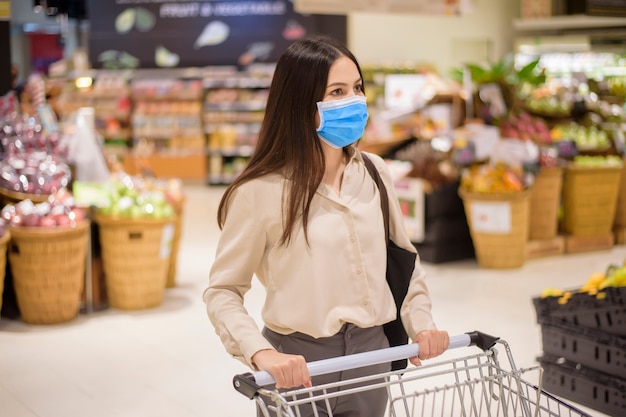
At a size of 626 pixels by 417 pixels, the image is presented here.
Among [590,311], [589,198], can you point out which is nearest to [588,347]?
[590,311]

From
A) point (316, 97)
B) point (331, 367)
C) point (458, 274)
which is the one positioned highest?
point (316, 97)

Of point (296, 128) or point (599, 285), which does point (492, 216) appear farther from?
point (296, 128)

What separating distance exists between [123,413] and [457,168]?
439 centimetres

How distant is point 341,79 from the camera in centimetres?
207

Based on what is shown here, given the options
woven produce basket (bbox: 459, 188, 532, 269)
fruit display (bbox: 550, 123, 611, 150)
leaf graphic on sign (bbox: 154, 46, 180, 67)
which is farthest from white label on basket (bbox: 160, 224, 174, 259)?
leaf graphic on sign (bbox: 154, 46, 180, 67)

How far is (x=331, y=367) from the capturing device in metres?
1.89

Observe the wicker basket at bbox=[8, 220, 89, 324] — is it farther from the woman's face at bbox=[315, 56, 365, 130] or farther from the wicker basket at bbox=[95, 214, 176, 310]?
the woman's face at bbox=[315, 56, 365, 130]

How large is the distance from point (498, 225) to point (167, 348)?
3.24 meters

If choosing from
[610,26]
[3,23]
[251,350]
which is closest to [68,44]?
[610,26]

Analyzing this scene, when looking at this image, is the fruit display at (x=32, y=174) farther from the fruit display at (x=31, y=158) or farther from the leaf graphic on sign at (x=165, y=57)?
the leaf graphic on sign at (x=165, y=57)

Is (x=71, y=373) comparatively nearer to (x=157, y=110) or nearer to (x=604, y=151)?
(x=604, y=151)

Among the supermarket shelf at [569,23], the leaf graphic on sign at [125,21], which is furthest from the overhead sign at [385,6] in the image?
the leaf graphic on sign at [125,21]

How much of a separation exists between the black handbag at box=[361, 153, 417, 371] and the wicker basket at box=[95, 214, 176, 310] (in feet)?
12.5

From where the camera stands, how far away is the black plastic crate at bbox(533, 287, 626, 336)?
384 centimetres
